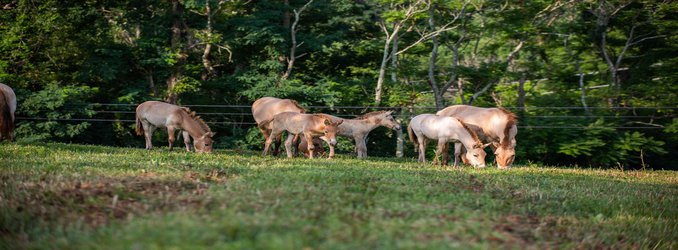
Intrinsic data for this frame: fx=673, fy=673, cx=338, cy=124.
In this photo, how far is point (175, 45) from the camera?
96.3ft

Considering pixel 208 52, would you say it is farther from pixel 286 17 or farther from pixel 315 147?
pixel 315 147

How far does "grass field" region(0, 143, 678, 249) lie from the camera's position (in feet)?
16.7

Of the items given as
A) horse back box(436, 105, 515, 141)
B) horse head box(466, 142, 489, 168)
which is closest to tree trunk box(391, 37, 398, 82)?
horse back box(436, 105, 515, 141)

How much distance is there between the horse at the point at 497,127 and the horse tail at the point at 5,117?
11229mm

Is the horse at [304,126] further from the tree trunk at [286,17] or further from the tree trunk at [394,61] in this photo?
the tree trunk at [286,17]

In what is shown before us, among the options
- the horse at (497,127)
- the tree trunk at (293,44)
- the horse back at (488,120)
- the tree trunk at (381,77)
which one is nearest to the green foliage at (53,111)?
the tree trunk at (293,44)

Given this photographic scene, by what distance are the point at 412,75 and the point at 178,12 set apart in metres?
10.6

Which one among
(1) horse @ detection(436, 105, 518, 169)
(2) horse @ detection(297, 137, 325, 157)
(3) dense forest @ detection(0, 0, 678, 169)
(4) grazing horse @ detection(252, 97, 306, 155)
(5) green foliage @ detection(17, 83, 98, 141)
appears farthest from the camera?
(3) dense forest @ detection(0, 0, 678, 169)

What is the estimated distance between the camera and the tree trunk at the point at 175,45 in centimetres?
2919

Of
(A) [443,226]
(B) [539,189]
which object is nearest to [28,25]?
(B) [539,189]

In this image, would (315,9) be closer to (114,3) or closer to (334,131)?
(114,3)

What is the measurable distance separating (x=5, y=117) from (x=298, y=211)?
13232mm

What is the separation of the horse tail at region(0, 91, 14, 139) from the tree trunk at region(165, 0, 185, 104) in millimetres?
12327

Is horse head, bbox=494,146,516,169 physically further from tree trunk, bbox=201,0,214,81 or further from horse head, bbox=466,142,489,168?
tree trunk, bbox=201,0,214,81
